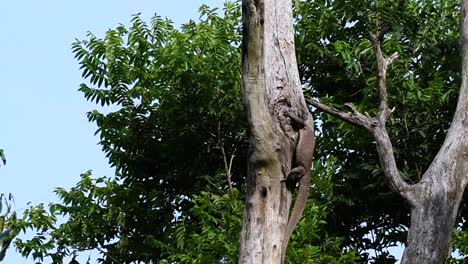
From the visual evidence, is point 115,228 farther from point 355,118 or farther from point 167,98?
point 355,118

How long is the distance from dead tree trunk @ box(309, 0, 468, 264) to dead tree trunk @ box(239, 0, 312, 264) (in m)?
1.94

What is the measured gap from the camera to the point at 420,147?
14680 millimetres

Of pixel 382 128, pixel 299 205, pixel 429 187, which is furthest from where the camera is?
pixel 382 128

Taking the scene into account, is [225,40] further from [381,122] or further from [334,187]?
[381,122]

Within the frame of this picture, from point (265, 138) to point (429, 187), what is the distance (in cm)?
291

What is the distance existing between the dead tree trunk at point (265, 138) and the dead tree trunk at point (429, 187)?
76.5 inches

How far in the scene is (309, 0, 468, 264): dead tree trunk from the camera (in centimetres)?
1055

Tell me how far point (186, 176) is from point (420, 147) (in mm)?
2932

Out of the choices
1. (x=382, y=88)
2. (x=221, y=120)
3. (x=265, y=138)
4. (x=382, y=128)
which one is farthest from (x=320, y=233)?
(x=265, y=138)

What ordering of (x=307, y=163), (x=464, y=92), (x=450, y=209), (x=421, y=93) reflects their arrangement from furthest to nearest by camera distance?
(x=421, y=93), (x=464, y=92), (x=450, y=209), (x=307, y=163)

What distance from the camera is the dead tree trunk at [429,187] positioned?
10.5 metres

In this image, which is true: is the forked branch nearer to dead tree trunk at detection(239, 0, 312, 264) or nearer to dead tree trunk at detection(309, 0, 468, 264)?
dead tree trunk at detection(309, 0, 468, 264)

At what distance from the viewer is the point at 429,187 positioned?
10.8 meters

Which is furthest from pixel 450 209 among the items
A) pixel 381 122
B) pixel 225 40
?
pixel 225 40
